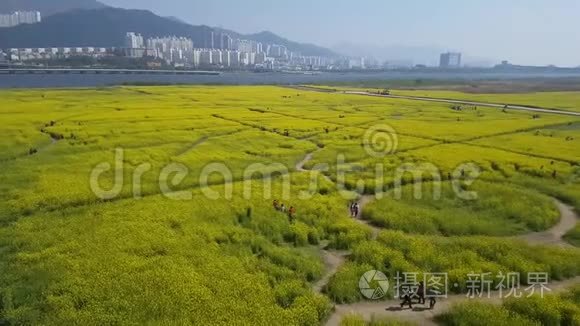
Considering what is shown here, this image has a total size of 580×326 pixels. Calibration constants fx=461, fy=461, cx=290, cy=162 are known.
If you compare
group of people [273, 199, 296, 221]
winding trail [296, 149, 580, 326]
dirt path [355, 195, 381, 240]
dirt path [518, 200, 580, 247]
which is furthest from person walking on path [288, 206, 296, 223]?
dirt path [518, 200, 580, 247]

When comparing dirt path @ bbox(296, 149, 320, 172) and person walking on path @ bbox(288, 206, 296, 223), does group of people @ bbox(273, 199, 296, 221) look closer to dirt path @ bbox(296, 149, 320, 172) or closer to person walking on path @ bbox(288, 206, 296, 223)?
person walking on path @ bbox(288, 206, 296, 223)

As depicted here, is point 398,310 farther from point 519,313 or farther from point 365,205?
Answer: point 365,205

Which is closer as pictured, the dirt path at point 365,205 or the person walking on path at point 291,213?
the dirt path at point 365,205

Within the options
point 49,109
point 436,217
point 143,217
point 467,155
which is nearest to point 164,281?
point 143,217

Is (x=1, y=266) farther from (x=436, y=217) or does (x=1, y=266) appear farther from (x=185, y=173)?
(x=436, y=217)

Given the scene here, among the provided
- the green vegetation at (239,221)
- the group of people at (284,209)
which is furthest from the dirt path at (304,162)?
the group of people at (284,209)

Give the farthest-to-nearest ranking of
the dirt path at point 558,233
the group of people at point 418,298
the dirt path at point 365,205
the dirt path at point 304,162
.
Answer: the dirt path at point 304,162 < the dirt path at point 365,205 < the dirt path at point 558,233 < the group of people at point 418,298

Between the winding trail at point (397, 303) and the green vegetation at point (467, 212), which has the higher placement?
the green vegetation at point (467, 212)

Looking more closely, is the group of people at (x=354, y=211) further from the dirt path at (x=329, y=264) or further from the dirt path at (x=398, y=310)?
the dirt path at (x=398, y=310)
